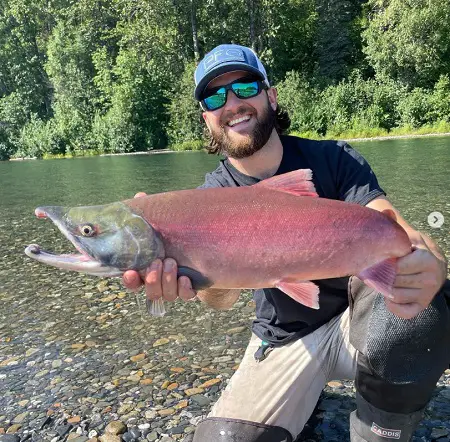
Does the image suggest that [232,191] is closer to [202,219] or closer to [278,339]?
[202,219]

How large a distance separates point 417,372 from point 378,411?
0.99 feet

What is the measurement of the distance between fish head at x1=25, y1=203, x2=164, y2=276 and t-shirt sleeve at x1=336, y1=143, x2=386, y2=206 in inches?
55.6

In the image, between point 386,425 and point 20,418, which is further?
point 20,418

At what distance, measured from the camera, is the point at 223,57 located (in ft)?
11.1

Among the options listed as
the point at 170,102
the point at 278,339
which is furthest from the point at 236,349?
the point at 170,102

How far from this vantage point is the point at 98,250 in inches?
88.8

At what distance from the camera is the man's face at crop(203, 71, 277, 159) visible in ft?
10.7

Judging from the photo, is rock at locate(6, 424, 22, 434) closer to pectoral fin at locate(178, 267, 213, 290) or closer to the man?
the man

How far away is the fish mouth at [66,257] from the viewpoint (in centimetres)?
216

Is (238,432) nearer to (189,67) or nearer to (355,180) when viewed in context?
(355,180)

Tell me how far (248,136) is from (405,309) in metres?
1.48

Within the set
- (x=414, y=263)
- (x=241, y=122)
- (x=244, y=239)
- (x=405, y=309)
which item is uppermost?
(x=241, y=122)

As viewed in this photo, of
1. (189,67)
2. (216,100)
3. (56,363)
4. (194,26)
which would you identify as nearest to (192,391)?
(56,363)

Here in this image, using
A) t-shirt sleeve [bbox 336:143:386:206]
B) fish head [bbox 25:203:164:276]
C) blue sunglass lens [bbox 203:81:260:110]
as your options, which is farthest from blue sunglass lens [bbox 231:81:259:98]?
fish head [bbox 25:203:164:276]
